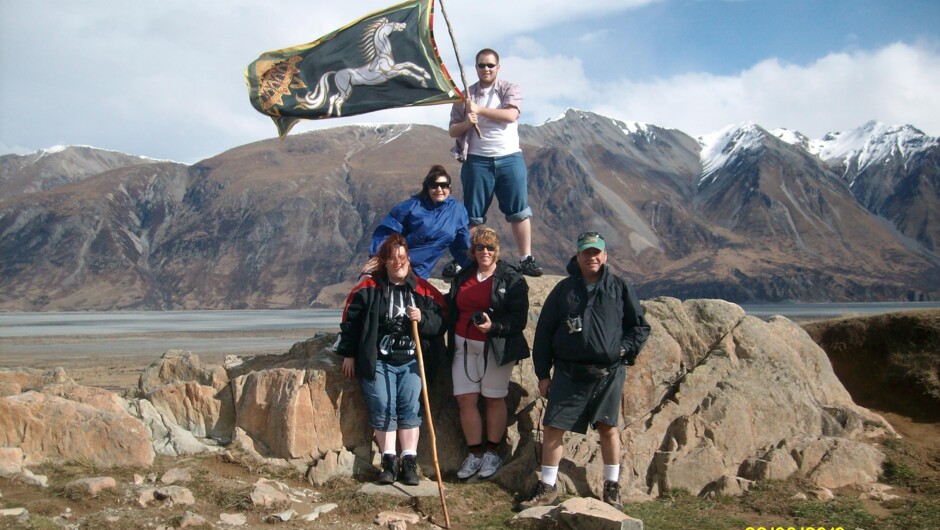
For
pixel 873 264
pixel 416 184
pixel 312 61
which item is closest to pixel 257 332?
pixel 312 61

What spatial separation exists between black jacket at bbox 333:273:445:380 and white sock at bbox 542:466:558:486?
171 centimetres

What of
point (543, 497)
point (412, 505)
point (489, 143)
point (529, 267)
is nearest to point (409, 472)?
point (412, 505)

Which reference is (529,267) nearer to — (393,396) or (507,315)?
(507,315)

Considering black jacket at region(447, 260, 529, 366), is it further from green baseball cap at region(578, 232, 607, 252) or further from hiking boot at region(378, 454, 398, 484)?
hiking boot at region(378, 454, 398, 484)

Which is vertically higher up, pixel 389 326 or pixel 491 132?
pixel 491 132

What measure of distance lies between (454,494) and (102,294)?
169687 millimetres

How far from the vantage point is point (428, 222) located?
808cm

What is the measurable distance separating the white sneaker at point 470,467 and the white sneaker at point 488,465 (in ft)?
0.15

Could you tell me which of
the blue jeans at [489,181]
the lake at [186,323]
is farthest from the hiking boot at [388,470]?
the lake at [186,323]

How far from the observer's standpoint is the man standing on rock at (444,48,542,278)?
854cm

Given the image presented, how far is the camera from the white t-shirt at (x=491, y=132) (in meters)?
8.60

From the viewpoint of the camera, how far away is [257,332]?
6738 centimetres

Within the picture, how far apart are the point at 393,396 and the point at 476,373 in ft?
2.79

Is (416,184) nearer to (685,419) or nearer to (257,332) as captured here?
(257,332)
